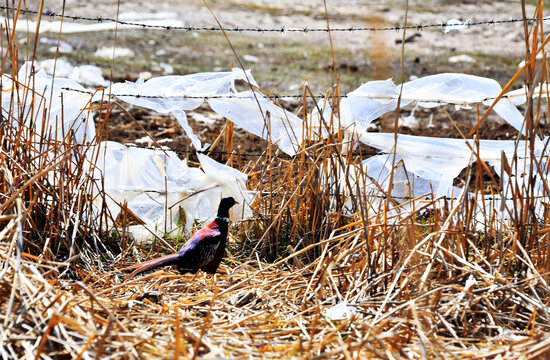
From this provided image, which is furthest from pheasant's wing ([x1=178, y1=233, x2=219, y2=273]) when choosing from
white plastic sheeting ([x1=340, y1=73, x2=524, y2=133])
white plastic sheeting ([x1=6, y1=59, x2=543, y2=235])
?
white plastic sheeting ([x1=340, y1=73, x2=524, y2=133])

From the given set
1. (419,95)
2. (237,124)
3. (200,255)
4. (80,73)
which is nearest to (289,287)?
(200,255)

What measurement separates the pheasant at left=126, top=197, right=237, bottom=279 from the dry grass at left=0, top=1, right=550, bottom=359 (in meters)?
0.06

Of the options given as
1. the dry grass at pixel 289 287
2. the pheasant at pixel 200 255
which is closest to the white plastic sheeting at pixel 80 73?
the dry grass at pixel 289 287

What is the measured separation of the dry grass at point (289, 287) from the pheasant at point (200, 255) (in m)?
0.06

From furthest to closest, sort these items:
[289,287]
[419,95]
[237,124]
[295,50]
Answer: [295,50] → [237,124] → [419,95] → [289,287]

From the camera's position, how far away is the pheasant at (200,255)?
2.47 metres

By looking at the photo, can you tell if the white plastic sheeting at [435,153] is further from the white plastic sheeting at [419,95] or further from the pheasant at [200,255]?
the pheasant at [200,255]

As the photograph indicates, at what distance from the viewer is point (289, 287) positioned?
241 cm

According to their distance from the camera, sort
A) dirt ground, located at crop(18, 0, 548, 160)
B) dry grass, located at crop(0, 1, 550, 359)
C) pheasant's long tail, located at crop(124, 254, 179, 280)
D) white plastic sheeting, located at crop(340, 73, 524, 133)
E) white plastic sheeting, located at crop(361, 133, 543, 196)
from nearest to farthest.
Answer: dry grass, located at crop(0, 1, 550, 359) < pheasant's long tail, located at crop(124, 254, 179, 280) < white plastic sheeting, located at crop(340, 73, 524, 133) < white plastic sheeting, located at crop(361, 133, 543, 196) < dirt ground, located at crop(18, 0, 548, 160)

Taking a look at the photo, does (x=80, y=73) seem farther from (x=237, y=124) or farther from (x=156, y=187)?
(x=237, y=124)

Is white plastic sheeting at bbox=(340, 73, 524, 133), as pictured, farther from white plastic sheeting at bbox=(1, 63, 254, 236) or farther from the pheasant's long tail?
the pheasant's long tail

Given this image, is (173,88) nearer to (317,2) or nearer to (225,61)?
(225,61)

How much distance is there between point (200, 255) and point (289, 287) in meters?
0.37

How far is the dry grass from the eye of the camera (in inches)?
69.1
